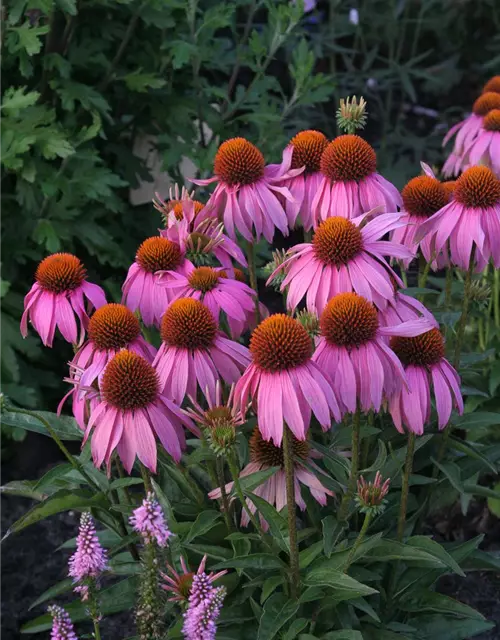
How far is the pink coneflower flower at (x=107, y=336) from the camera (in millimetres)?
1679

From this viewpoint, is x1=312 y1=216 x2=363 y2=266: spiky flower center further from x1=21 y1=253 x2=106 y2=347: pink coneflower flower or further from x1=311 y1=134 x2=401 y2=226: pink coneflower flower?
x1=21 y1=253 x2=106 y2=347: pink coneflower flower

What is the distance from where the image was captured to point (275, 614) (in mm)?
1656

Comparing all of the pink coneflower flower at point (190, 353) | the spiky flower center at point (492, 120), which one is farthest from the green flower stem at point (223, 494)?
the spiky flower center at point (492, 120)

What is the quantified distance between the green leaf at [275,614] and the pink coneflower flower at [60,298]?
0.61 metres

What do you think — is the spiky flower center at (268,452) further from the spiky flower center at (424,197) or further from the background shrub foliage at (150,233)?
the spiky flower center at (424,197)

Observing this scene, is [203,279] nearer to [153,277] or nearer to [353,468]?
[153,277]

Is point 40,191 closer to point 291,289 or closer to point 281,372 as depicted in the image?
point 291,289

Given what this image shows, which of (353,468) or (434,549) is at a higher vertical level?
(353,468)

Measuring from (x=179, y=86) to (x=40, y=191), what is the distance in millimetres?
721

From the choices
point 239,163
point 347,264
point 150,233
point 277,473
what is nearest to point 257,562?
point 277,473

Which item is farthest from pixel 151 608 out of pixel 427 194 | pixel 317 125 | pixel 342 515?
pixel 317 125

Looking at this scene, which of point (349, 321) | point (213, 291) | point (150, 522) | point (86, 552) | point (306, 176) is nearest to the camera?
point (150, 522)

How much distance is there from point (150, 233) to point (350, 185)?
61.8 inches

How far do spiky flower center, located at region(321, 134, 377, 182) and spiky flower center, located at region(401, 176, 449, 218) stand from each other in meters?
0.13
